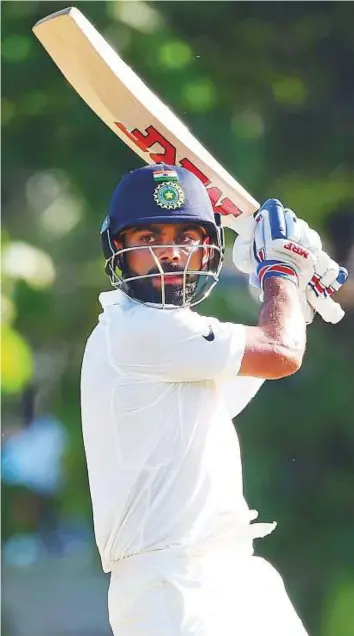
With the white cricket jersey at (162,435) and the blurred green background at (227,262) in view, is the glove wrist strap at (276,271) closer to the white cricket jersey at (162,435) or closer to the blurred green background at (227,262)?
the white cricket jersey at (162,435)

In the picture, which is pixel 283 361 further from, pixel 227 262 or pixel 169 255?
pixel 227 262

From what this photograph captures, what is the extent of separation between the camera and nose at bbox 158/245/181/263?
2.36m

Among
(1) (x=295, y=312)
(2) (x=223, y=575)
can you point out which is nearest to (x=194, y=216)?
(1) (x=295, y=312)

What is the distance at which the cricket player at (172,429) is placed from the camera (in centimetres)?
229

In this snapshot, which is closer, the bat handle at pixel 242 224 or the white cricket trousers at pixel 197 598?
the white cricket trousers at pixel 197 598

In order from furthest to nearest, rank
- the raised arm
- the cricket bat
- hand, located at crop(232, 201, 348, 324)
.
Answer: the cricket bat < hand, located at crop(232, 201, 348, 324) < the raised arm

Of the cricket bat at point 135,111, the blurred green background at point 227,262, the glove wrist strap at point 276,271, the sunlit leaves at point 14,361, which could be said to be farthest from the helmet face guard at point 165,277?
the sunlit leaves at point 14,361

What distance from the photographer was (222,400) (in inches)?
96.6

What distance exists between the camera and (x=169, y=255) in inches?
93.3

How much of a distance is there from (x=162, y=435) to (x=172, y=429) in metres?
0.02

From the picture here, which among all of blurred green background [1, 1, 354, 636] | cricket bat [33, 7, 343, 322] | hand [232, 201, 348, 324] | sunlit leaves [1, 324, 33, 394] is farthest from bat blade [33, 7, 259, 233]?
sunlit leaves [1, 324, 33, 394]

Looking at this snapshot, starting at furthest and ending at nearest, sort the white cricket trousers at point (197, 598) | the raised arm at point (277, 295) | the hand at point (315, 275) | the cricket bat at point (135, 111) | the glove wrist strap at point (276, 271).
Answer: the cricket bat at point (135, 111), the hand at point (315, 275), the glove wrist strap at point (276, 271), the raised arm at point (277, 295), the white cricket trousers at point (197, 598)

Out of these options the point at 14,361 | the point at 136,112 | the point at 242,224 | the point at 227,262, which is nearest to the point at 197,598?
the point at 242,224

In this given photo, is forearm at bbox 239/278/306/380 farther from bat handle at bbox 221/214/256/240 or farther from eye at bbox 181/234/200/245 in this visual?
bat handle at bbox 221/214/256/240
